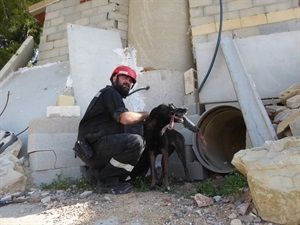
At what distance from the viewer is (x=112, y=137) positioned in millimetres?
3291

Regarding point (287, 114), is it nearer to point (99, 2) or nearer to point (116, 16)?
point (116, 16)

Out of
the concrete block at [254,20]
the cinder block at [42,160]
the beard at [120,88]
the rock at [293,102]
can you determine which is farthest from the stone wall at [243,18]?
the cinder block at [42,160]

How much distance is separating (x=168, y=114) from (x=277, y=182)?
4.66 ft

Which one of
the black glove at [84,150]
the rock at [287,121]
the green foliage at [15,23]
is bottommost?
the black glove at [84,150]

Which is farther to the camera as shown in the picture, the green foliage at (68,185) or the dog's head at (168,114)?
the green foliage at (68,185)

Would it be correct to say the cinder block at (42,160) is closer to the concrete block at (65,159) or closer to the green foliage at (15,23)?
the concrete block at (65,159)

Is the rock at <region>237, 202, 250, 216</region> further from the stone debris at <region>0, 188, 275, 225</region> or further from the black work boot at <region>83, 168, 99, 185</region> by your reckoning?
the black work boot at <region>83, 168, 99, 185</region>

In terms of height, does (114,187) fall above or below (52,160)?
below

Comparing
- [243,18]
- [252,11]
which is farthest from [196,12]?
[252,11]

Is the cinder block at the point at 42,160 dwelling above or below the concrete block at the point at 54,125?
below

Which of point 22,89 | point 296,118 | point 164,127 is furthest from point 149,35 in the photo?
point 296,118

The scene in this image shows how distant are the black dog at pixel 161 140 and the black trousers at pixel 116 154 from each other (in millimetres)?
348

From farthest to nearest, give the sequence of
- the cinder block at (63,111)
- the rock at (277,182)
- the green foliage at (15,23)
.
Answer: the green foliage at (15,23)
the cinder block at (63,111)
the rock at (277,182)

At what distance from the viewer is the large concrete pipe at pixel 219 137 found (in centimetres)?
430
